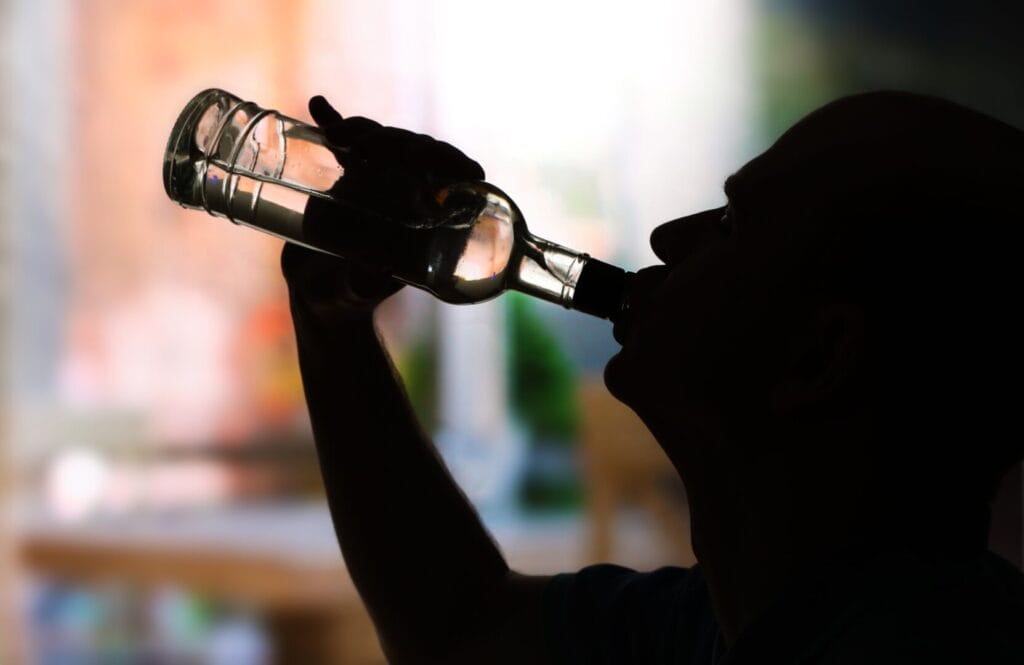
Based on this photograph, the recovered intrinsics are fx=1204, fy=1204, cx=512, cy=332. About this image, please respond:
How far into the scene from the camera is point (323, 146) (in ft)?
2.40

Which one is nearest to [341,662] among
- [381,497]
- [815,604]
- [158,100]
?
[158,100]

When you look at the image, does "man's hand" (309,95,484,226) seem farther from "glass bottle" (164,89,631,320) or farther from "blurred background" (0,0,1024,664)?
"blurred background" (0,0,1024,664)

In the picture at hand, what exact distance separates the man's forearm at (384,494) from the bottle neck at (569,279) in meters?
0.10

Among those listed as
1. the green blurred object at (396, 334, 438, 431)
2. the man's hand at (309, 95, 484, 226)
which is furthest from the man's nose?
the green blurred object at (396, 334, 438, 431)

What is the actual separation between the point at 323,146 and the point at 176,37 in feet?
6.51

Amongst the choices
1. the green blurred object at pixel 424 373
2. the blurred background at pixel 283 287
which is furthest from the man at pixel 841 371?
the green blurred object at pixel 424 373

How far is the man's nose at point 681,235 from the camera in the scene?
0.66 meters

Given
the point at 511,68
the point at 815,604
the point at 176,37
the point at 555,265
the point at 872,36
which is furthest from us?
the point at 176,37

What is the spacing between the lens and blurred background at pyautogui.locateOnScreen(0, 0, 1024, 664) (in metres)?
1.94

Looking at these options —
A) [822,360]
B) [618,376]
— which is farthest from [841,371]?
[618,376]

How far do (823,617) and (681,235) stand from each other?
218mm

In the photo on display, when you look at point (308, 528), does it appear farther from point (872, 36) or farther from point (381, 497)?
point (381, 497)

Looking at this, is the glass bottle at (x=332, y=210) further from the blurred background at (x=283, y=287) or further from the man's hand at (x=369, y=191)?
the blurred background at (x=283, y=287)

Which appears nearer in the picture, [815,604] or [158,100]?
[815,604]
